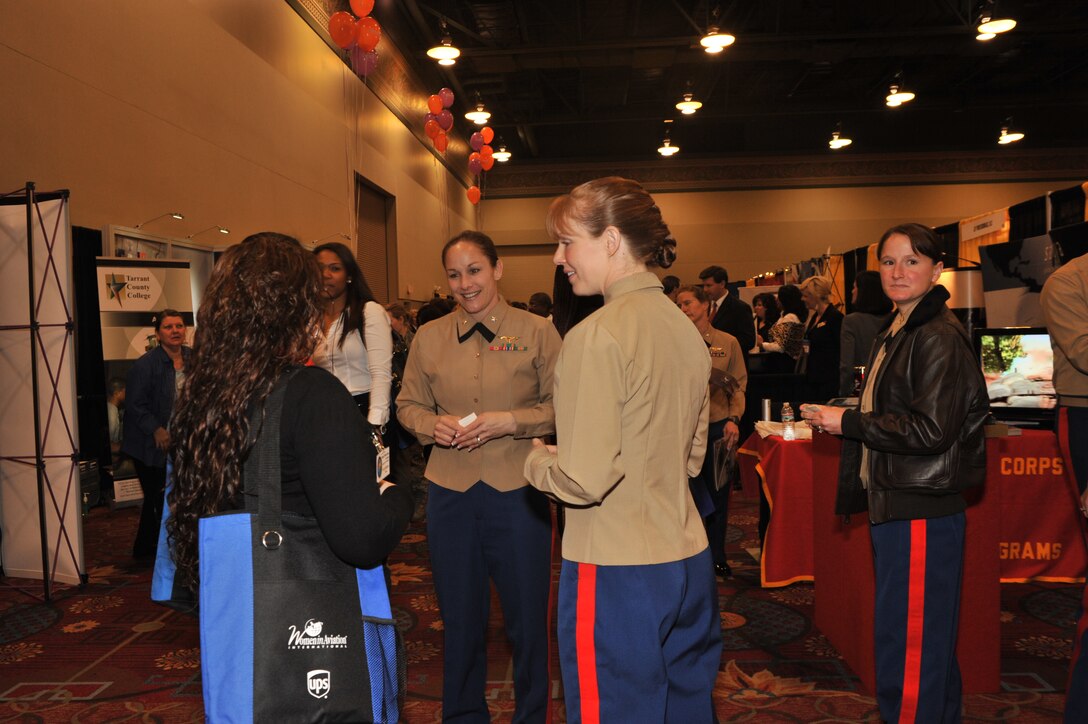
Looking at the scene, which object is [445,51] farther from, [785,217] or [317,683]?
[785,217]

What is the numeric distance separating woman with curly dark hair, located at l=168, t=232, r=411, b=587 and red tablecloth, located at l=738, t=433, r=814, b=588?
9.04 ft

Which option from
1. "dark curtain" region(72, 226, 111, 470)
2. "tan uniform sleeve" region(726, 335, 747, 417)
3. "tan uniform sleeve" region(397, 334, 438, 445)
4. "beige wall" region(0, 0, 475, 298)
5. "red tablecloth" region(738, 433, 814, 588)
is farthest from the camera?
"dark curtain" region(72, 226, 111, 470)

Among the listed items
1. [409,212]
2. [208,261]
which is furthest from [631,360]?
[409,212]

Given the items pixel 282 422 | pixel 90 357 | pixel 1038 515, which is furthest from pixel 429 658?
pixel 90 357

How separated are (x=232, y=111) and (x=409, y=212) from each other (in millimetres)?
6044

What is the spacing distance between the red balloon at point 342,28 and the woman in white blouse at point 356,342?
6.11 metres

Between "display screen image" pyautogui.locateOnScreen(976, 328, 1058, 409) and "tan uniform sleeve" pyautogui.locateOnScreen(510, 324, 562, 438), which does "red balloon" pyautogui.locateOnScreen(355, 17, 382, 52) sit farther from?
"tan uniform sleeve" pyautogui.locateOnScreen(510, 324, 562, 438)

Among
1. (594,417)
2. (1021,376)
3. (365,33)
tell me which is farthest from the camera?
(365,33)

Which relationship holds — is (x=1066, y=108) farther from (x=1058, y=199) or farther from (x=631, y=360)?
(x=631, y=360)

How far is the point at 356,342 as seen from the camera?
315cm

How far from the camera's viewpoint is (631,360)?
1420 mm

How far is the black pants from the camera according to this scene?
4684mm

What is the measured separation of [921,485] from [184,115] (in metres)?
6.50

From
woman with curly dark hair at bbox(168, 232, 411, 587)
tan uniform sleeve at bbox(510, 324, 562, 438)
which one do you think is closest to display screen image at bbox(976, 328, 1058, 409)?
tan uniform sleeve at bbox(510, 324, 562, 438)
